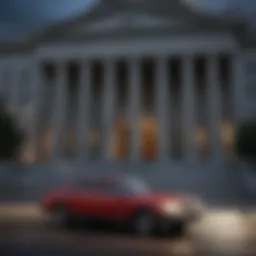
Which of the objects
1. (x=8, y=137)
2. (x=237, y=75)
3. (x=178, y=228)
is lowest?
(x=178, y=228)

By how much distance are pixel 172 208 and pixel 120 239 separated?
0.35 m

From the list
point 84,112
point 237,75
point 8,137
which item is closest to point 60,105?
point 84,112

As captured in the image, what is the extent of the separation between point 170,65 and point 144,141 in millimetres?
2771

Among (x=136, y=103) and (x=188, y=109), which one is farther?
(x=188, y=109)

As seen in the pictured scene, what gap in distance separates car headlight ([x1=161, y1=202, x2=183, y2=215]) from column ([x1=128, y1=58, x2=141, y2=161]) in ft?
3.74

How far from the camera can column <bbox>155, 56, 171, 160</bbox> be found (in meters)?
5.57

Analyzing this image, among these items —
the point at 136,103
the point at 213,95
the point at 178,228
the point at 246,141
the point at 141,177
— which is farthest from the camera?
the point at 213,95

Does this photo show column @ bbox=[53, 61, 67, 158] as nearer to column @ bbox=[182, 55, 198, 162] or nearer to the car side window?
column @ bbox=[182, 55, 198, 162]

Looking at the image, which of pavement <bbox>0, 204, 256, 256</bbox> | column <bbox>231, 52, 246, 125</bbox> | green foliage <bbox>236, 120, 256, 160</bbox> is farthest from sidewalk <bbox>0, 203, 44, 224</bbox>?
column <bbox>231, 52, 246, 125</bbox>

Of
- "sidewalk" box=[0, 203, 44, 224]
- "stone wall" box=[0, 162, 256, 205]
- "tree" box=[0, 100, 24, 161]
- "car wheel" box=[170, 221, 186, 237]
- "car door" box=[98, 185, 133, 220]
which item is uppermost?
"tree" box=[0, 100, 24, 161]

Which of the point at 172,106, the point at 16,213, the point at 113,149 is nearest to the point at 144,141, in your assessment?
the point at 113,149

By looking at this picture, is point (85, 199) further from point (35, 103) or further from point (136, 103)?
point (136, 103)

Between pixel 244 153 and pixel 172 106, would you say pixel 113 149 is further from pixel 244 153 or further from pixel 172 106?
pixel 172 106

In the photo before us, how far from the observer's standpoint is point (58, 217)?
9.68ft
